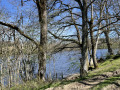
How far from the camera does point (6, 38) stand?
283 inches

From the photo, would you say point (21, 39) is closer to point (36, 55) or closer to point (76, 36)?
point (36, 55)

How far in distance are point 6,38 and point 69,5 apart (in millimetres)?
6953

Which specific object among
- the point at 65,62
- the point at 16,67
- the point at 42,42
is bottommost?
the point at 65,62

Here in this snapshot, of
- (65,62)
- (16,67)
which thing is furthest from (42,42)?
(65,62)

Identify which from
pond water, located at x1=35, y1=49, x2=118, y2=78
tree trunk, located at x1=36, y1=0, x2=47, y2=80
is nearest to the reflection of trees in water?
tree trunk, located at x1=36, y1=0, x2=47, y2=80

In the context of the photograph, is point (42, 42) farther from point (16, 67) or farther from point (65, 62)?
point (65, 62)

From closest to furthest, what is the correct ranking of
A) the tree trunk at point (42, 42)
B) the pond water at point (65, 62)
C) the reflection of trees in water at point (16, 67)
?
the reflection of trees in water at point (16, 67) < the tree trunk at point (42, 42) < the pond water at point (65, 62)

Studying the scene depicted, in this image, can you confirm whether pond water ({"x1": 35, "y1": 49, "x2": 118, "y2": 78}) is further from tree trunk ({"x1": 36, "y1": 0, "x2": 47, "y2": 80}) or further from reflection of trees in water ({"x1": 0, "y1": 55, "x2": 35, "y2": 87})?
reflection of trees in water ({"x1": 0, "y1": 55, "x2": 35, "y2": 87})

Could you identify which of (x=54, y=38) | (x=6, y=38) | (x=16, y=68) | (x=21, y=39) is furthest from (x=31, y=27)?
(x=54, y=38)

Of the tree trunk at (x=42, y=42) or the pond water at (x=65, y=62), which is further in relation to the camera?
the pond water at (x=65, y=62)

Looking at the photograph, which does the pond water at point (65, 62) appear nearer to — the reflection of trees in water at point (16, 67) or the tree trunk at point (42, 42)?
the tree trunk at point (42, 42)

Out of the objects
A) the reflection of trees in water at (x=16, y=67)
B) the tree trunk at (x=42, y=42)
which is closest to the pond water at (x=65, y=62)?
the tree trunk at (x=42, y=42)

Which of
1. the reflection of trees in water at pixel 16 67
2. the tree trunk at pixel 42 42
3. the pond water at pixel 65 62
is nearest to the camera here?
the reflection of trees in water at pixel 16 67

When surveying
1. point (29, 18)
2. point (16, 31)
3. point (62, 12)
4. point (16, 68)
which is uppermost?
point (62, 12)
